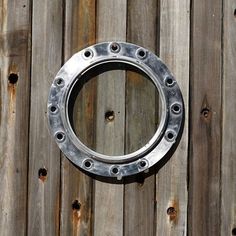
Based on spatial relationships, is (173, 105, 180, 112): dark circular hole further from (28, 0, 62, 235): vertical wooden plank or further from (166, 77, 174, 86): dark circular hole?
(28, 0, 62, 235): vertical wooden plank

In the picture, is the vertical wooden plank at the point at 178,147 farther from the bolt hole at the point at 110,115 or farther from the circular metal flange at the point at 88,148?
the bolt hole at the point at 110,115

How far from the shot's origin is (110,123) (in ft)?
6.84

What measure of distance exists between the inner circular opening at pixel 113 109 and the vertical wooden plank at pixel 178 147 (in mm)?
94

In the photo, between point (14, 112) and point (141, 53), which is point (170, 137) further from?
point (14, 112)

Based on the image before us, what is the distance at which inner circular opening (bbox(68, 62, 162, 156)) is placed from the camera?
6.81 feet

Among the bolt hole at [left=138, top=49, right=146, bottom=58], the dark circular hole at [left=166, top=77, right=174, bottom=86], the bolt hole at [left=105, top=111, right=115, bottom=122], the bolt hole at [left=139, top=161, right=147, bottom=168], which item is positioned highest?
the bolt hole at [left=138, top=49, right=146, bottom=58]

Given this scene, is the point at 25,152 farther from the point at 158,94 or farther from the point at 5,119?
the point at 158,94

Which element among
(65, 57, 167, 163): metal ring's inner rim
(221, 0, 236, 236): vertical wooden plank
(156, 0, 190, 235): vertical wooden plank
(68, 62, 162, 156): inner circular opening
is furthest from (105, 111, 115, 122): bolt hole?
(221, 0, 236, 236): vertical wooden plank

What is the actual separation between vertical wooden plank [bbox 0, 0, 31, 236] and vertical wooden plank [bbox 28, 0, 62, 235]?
22 mm

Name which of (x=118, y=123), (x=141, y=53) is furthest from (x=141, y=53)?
(x=118, y=123)

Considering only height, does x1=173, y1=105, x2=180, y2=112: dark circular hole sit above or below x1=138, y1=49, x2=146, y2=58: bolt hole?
below

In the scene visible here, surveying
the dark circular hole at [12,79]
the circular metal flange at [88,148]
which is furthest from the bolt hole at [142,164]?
the dark circular hole at [12,79]

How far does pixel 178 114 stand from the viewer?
81.6 inches

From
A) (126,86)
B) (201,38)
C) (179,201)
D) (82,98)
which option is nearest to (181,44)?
(201,38)
